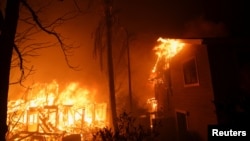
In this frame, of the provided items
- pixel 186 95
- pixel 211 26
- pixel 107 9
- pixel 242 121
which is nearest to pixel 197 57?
pixel 186 95

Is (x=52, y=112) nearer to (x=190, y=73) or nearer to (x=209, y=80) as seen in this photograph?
(x=190, y=73)

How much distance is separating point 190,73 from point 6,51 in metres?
10.6

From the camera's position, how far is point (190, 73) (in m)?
12.8

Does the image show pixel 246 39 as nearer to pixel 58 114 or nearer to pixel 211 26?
pixel 211 26

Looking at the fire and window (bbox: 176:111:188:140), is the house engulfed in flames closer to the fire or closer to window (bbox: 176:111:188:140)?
window (bbox: 176:111:188:140)

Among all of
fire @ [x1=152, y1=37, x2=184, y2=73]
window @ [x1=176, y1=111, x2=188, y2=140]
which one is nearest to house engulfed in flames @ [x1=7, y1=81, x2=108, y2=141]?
window @ [x1=176, y1=111, x2=188, y2=140]

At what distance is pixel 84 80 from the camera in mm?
38812

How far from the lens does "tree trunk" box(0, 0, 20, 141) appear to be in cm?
372

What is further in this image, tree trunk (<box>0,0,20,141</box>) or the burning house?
the burning house

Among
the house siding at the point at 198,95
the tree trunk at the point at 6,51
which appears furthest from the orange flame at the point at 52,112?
the tree trunk at the point at 6,51

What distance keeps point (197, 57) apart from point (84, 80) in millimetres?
29720

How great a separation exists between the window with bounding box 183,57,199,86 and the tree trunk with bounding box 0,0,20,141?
9.28 m

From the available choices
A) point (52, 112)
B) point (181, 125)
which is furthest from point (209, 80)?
point (52, 112)

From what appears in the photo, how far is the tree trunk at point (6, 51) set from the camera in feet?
12.2
